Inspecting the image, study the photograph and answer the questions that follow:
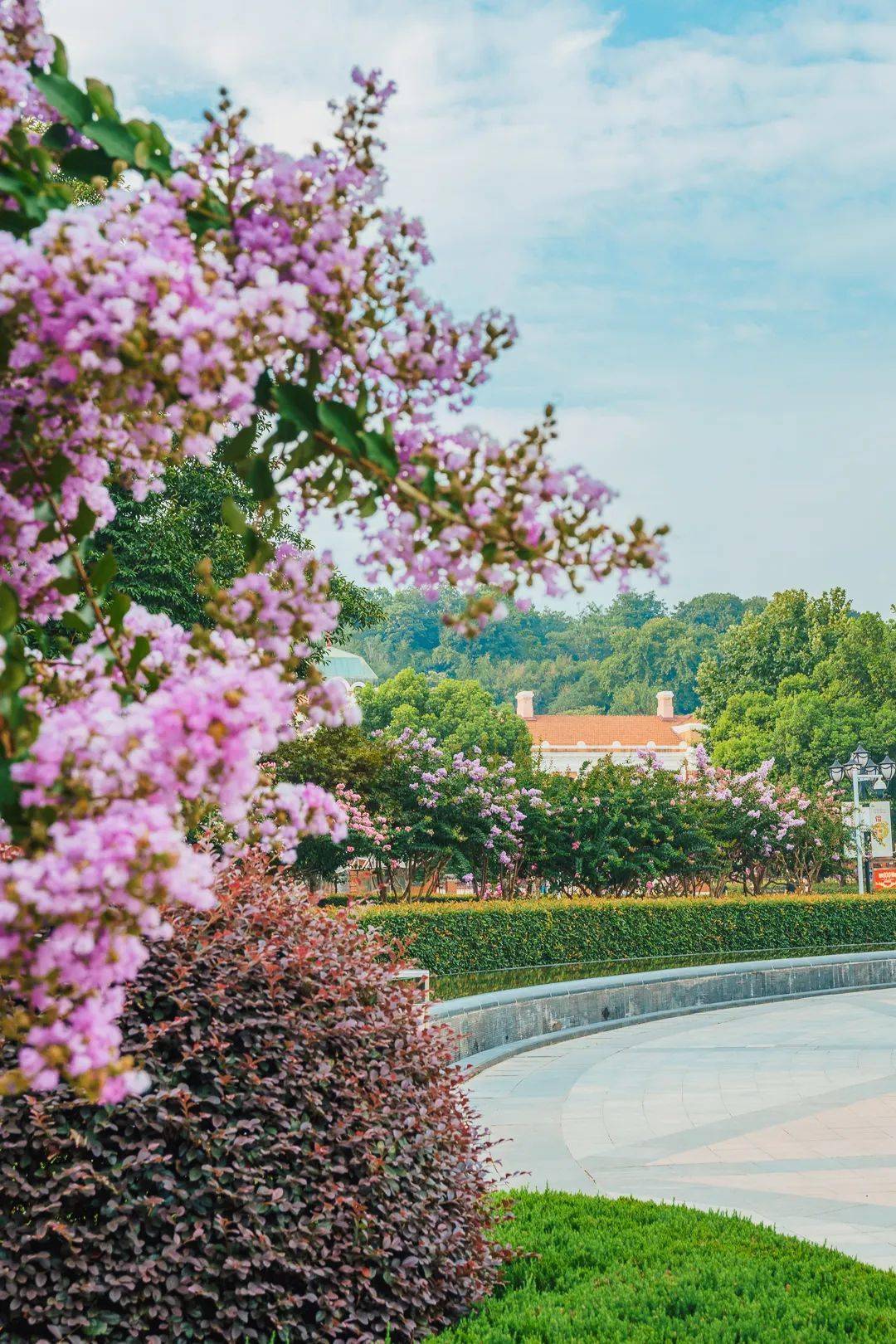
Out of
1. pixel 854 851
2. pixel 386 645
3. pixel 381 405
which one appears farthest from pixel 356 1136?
pixel 386 645

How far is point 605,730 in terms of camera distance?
72.3 m

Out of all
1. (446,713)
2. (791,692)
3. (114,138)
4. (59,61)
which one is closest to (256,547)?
(114,138)

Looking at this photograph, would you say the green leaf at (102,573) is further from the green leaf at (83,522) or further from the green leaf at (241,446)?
the green leaf at (241,446)

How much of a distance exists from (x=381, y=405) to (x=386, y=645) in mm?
93099

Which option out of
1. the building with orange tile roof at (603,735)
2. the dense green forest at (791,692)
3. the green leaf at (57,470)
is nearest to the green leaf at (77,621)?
the green leaf at (57,470)

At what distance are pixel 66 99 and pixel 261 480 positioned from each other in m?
0.63

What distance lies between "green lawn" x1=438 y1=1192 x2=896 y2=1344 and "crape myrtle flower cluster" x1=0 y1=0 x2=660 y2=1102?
9.28ft

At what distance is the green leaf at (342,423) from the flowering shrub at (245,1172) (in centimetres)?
235

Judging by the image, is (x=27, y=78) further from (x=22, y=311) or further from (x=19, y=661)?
(x=19, y=661)

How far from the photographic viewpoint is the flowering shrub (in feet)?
11.7

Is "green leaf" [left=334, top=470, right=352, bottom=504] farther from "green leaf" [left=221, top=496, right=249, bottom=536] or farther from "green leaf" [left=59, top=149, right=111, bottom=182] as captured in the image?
"green leaf" [left=59, top=149, right=111, bottom=182]

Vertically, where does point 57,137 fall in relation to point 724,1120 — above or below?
above

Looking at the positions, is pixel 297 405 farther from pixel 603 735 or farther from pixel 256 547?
pixel 603 735

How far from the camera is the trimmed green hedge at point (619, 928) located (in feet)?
55.8
